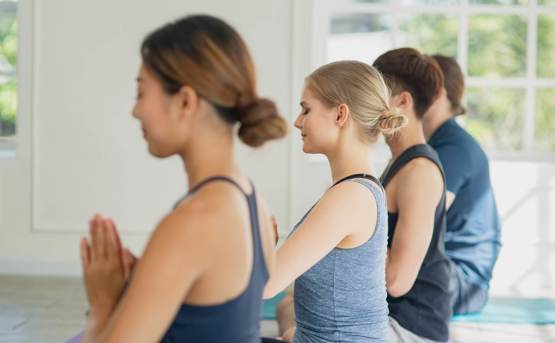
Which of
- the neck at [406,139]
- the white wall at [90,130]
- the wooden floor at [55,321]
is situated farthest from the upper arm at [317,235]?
the white wall at [90,130]

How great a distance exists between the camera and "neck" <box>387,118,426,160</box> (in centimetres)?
272

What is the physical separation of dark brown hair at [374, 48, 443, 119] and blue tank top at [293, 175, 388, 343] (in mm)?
782

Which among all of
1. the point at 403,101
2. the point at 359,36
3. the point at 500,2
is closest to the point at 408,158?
the point at 403,101

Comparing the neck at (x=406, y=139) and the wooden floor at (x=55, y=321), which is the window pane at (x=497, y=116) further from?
the neck at (x=406, y=139)

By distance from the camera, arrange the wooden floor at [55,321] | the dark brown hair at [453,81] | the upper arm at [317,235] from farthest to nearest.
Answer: the wooden floor at [55,321] → the dark brown hair at [453,81] → the upper arm at [317,235]

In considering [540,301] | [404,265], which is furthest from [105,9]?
[404,265]

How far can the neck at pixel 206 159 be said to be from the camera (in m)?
1.40

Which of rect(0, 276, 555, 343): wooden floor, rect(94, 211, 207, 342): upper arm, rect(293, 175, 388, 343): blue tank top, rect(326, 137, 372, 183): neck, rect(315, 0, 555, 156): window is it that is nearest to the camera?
rect(94, 211, 207, 342): upper arm

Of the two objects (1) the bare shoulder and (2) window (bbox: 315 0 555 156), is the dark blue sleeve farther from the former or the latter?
(2) window (bbox: 315 0 555 156)

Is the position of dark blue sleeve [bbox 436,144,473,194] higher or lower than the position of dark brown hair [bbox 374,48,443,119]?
lower

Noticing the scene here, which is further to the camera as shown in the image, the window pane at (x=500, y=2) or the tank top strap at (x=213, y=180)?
the window pane at (x=500, y=2)

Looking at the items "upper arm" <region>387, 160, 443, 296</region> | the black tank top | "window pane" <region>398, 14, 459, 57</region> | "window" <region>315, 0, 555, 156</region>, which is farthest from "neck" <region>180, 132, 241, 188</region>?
"window pane" <region>398, 14, 459, 57</region>

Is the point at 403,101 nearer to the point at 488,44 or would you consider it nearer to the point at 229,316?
the point at 229,316

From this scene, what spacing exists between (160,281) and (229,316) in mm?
129
